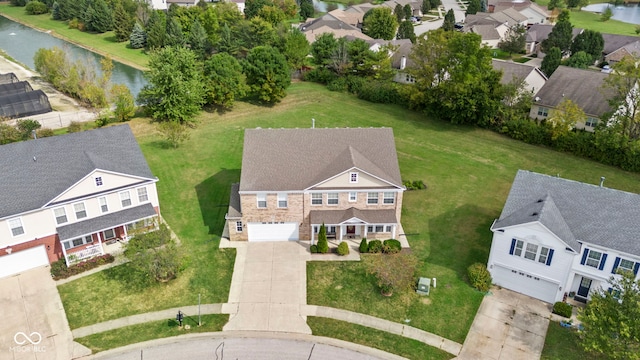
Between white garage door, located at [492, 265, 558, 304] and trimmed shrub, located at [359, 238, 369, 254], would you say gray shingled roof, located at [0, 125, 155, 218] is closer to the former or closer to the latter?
trimmed shrub, located at [359, 238, 369, 254]

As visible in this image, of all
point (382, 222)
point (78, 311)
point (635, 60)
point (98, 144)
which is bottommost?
point (78, 311)

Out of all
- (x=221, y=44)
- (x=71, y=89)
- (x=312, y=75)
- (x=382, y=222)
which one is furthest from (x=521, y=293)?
(x=221, y=44)

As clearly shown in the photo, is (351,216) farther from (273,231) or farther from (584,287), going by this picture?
(584,287)

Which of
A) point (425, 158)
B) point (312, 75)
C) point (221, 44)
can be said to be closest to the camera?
point (425, 158)

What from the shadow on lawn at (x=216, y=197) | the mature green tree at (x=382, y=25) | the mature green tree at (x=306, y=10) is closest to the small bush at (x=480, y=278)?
the shadow on lawn at (x=216, y=197)

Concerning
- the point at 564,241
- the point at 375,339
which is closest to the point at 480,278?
the point at 564,241

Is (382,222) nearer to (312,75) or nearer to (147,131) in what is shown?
(147,131)
